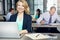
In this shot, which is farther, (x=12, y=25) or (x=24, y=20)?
(x=24, y=20)

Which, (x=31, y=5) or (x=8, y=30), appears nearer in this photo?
(x=8, y=30)

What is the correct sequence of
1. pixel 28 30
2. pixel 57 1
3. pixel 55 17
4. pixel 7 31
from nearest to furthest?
pixel 7 31
pixel 28 30
pixel 55 17
pixel 57 1

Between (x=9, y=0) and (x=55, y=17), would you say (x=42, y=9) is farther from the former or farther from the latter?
(x=55, y=17)

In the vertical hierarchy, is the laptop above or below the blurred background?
below

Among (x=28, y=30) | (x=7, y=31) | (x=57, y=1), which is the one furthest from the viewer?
(x=57, y=1)

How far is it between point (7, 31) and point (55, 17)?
3250 millimetres

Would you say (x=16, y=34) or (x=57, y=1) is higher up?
(x=57, y=1)

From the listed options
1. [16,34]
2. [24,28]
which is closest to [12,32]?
[16,34]

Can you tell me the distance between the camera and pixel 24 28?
312 cm

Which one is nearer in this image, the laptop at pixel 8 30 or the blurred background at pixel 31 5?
the laptop at pixel 8 30

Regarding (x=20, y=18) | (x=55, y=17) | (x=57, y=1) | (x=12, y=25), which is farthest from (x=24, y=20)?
(x=57, y=1)

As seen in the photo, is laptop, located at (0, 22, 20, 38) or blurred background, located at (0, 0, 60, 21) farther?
blurred background, located at (0, 0, 60, 21)

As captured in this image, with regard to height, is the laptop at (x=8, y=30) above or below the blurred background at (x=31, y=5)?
below

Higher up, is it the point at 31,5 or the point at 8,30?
the point at 31,5
